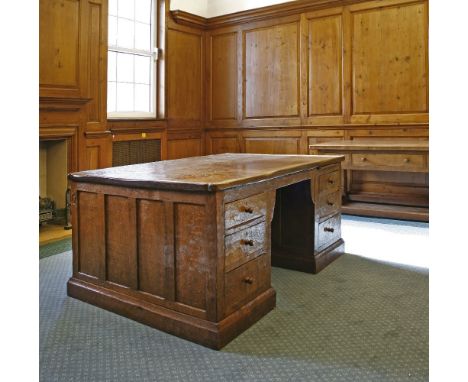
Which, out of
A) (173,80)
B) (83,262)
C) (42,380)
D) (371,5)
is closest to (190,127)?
(173,80)

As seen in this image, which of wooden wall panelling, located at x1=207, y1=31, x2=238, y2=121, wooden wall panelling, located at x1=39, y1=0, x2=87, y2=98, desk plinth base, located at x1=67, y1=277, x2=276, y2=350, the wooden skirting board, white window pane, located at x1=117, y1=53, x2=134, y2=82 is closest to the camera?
desk plinth base, located at x1=67, y1=277, x2=276, y2=350

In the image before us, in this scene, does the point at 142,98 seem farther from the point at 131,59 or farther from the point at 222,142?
the point at 222,142

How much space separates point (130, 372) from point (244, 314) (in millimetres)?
649

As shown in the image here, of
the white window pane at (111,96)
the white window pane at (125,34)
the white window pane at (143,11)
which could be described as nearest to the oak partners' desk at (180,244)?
the white window pane at (111,96)

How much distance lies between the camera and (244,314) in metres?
2.32

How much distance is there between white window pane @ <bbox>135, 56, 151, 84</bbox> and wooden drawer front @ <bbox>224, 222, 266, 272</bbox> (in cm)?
432

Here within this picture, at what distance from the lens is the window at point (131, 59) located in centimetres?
582

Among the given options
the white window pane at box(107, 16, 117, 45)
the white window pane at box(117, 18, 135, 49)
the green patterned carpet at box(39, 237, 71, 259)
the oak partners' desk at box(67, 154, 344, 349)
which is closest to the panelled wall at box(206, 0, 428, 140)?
the white window pane at box(117, 18, 135, 49)

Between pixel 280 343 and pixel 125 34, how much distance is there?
195 inches

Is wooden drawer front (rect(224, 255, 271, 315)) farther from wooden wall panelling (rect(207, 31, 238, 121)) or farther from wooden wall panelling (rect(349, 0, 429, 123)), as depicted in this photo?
wooden wall panelling (rect(207, 31, 238, 121))

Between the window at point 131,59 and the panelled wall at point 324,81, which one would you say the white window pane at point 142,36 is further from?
the panelled wall at point 324,81

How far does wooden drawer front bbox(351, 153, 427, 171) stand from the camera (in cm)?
466

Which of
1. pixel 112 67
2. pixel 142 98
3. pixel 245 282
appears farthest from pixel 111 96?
pixel 245 282
